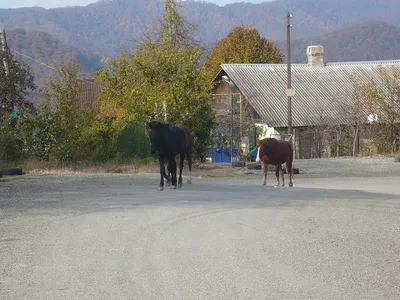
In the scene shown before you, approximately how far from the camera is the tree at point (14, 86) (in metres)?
32.4

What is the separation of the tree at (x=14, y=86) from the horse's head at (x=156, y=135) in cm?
1354

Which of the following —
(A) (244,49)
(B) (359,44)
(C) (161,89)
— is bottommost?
(C) (161,89)

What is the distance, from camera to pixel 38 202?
675 inches

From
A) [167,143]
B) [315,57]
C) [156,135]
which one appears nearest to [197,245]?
[156,135]

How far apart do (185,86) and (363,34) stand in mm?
162429

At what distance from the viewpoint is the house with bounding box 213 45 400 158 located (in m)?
54.3

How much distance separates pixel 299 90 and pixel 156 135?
137 feet

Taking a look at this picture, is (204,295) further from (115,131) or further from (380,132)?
(380,132)

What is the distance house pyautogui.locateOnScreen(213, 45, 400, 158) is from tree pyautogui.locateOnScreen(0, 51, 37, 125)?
1894 cm

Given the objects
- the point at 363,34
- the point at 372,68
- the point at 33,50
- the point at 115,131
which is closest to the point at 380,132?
the point at 372,68

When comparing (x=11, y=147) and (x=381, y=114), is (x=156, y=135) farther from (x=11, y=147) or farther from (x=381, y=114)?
(x=381, y=114)

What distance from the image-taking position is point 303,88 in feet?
202

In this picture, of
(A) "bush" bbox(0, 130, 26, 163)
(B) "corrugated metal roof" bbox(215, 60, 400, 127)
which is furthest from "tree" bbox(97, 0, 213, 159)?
(B) "corrugated metal roof" bbox(215, 60, 400, 127)

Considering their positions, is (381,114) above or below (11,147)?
above
